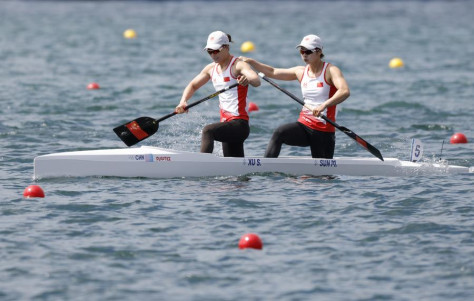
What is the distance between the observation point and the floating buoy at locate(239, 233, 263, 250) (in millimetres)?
8656

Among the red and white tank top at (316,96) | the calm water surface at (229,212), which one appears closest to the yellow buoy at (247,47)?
the calm water surface at (229,212)

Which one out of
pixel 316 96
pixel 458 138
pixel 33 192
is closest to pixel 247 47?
pixel 458 138

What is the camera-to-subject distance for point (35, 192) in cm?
1060

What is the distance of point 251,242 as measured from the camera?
28.4ft

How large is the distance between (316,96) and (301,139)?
0.55 metres

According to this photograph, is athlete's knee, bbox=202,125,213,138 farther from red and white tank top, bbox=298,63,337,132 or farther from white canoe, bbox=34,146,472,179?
red and white tank top, bbox=298,63,337,132

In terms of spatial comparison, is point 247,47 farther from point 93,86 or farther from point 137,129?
point 137,129

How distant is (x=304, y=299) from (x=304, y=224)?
2099mm

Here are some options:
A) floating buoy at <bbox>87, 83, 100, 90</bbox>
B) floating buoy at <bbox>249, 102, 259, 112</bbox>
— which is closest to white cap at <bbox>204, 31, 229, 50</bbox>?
floating buoy at <bbox>249, 102, 259, 112</bbox>

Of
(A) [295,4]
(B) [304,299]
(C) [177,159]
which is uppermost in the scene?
(A) [295,4]

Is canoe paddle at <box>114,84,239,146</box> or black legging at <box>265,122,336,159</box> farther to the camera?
canoe paddle at <box>114,84,239,146</box>

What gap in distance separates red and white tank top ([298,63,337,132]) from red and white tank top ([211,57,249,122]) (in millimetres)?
717

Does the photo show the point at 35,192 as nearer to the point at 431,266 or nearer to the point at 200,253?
the point at 200,253

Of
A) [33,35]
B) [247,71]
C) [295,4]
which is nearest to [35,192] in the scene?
[247,71]
